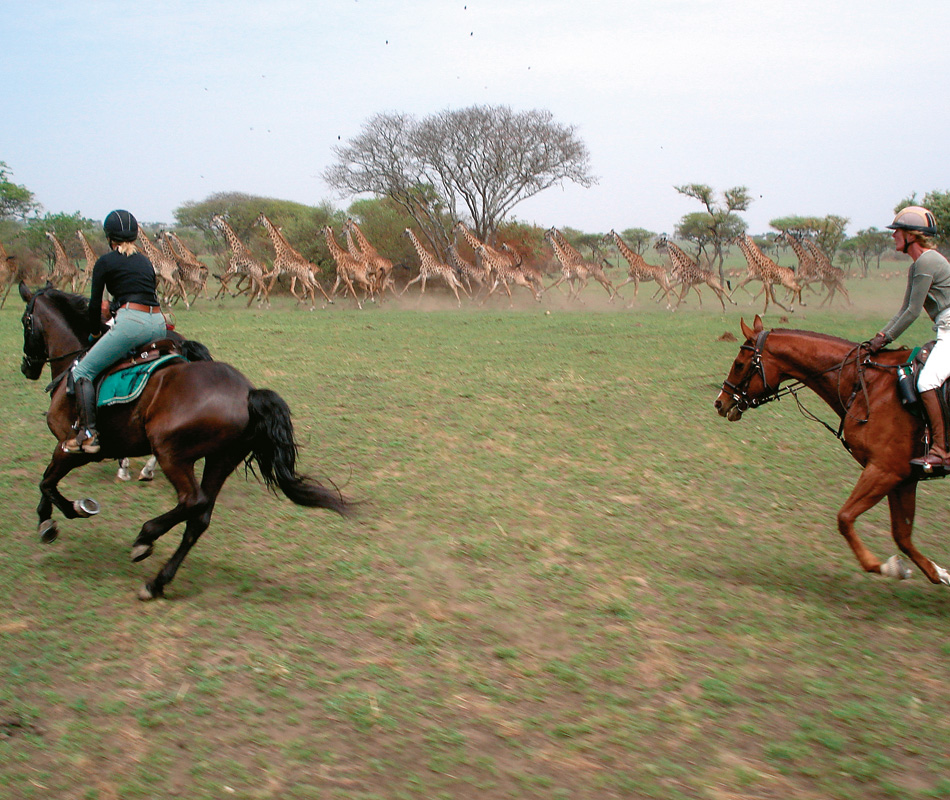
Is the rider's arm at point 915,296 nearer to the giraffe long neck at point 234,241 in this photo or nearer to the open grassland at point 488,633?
the open grassland at point 488,633

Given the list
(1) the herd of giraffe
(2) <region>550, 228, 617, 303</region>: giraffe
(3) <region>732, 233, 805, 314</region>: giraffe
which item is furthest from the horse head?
(2) <region>550, 228, 617, 303</region>: giraffe

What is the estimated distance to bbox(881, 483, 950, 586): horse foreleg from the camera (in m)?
4.54

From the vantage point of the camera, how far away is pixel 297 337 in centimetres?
1656

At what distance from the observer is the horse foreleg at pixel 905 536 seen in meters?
4.54

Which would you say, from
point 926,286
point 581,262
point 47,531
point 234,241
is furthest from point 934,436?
point 581,262

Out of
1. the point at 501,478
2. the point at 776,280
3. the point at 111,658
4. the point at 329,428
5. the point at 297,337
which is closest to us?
the point at 111,658

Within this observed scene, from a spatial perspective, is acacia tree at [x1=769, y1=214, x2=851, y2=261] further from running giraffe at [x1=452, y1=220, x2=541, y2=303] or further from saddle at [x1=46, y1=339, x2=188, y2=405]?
saddle at [x1=46, y1=339, x2=188, y2=405]

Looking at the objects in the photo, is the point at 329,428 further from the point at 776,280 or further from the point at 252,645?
the point at 776,280

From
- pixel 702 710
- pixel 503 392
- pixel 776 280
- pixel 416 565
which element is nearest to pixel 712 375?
pixel 503 392

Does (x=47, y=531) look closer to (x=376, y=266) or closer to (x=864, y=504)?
(x=864, y=504)

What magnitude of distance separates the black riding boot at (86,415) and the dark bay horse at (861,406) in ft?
13.6

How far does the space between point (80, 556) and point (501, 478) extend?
3.44 meters

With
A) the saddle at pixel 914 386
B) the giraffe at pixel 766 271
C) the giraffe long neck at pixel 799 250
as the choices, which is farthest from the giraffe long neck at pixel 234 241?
the saddle at pixel 914 386

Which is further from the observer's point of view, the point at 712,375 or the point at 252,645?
the point at 712,375
